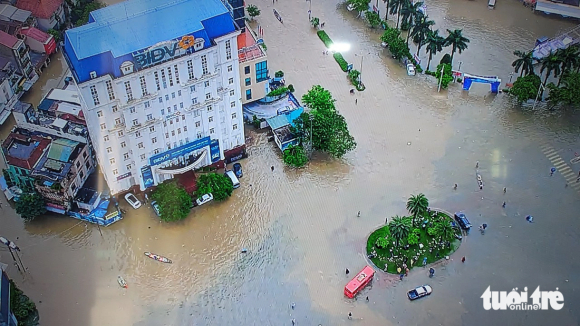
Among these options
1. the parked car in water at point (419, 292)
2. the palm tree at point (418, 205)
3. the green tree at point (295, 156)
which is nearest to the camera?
the parked car in water at point (419, 292)

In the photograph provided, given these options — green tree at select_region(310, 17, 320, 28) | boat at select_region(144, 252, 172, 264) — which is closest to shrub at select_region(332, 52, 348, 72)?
green tree at select_region(310, 17, 320, 28)

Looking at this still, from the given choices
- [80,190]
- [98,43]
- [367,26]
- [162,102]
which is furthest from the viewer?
[367,26]

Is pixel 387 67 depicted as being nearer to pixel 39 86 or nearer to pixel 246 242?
pixel 246 242

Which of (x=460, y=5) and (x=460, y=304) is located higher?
(x=460, y=5)

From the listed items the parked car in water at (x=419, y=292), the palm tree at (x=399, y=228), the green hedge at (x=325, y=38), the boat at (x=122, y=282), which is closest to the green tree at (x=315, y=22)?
the green hedge at (x=325, y=38)

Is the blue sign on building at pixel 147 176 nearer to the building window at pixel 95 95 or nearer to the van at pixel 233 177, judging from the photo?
the van at pixel 233 177

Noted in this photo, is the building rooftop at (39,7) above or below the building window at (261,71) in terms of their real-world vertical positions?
above

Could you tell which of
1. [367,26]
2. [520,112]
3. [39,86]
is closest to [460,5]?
[367,26]
